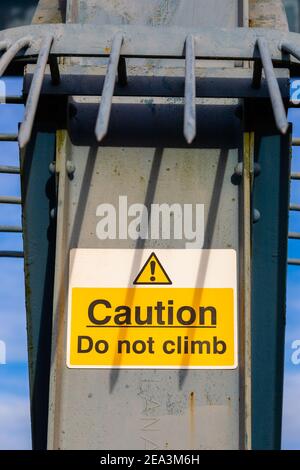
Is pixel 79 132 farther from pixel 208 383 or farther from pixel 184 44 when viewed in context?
pixel 208 383

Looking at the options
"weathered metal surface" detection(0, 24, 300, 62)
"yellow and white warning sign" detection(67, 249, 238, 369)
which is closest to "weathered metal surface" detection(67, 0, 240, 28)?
"weathered metal surface" detection(0, 24, 300, 62)

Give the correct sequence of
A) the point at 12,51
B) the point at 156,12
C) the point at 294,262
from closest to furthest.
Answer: the point at 12,51
the point at 156,12
the point at 294,262

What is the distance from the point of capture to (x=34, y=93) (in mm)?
6078

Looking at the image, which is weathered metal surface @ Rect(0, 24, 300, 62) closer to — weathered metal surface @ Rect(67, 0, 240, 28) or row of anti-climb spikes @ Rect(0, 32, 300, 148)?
row of anti-climb spikes @ Rect(0, 32, 300, 148)

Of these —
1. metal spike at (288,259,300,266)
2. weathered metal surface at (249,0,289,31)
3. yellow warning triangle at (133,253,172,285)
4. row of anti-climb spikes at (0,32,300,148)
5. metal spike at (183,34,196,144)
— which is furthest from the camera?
metal spike at (288,259,300,266)

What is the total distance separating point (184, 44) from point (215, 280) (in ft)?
5.82

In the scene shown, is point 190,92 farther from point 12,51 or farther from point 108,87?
point 12,51

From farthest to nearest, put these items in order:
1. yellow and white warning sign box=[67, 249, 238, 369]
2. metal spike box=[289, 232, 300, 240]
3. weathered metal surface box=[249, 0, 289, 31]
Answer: metal spike box=[289, 232, 300, 240] → weathered metal surface box=[249, 0, 289, 31] → yellow and white warning sign box=[67, 249, 238, 369]

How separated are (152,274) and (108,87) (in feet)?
4.83

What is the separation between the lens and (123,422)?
642 centimetres

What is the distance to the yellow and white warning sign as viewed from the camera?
21.3 feet

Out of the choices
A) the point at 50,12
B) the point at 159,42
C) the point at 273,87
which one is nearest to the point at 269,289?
the point at 273,87

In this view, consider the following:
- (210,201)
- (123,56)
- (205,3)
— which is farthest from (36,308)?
(205,3)

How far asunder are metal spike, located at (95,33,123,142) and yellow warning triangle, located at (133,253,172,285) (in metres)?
1.35
